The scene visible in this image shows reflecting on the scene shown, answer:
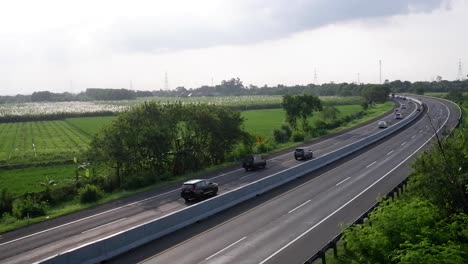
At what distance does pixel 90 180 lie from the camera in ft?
144

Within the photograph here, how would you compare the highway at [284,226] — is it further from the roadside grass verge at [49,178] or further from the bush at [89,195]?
the bush at [89,195]

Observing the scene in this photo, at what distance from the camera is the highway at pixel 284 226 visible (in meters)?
21.9

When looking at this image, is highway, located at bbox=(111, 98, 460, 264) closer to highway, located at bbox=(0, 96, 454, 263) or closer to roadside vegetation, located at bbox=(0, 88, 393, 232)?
highway, located at bbox=(0, 96, 454, 263)

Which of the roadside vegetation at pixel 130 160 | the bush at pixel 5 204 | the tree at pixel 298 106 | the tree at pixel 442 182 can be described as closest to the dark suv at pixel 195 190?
the roadside vegetation at pixel 130 160

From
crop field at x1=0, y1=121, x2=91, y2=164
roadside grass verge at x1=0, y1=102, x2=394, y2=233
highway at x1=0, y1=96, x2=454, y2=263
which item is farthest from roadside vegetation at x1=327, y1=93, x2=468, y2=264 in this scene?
crop field at x1=0, y1=121, x2=91, y2=164

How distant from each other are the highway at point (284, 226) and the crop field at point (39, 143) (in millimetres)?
38182

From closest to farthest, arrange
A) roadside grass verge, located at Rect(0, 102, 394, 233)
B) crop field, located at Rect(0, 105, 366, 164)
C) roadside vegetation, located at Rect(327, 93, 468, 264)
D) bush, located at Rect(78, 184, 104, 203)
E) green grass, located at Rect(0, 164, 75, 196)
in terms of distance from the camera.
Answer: roadside vegetation, located at Rect(327, 93, 468, 264), roadside grass verge, located at Rect(0, 102, 394, 233), bush, located at Rect(78, 184, 104, 203), green grass, located at Rect(0, 164, 75, 196), crop field, located at Rect(0, 105, 366, 164)

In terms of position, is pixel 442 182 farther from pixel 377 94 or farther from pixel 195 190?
pixel 377 94

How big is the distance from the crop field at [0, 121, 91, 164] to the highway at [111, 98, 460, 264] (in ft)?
125

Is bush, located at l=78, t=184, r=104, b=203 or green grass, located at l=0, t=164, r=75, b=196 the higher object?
bush, located at l=78, t=184, r=104, b=203

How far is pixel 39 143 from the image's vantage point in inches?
3285

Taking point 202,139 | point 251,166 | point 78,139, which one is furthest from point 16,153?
point 251,166

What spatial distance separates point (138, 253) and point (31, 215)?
1401 centimetres

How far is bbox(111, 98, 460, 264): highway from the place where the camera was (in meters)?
21.9
